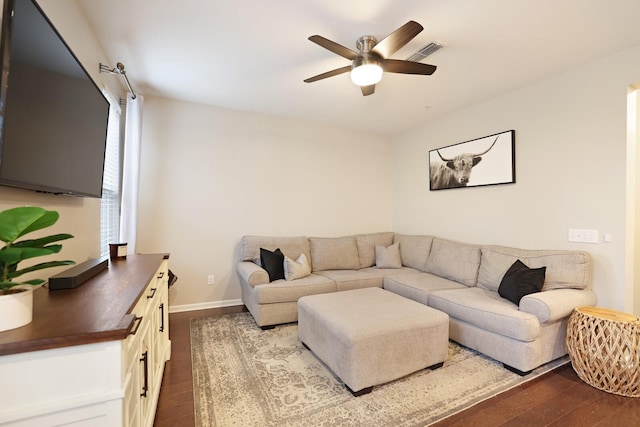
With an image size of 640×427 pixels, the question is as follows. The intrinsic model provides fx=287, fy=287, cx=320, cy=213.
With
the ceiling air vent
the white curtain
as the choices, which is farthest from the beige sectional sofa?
the ceiling air vent

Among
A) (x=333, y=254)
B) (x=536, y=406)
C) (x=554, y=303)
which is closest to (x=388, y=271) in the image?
(x=333, y=254)

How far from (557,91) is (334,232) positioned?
308cm

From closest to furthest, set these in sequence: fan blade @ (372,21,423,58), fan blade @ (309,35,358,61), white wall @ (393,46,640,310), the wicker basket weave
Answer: fan blade @ (372,21,423,58) < fan blade @ (309,35,358,61) < the wicker basket weave < white wall @ (393,46,640,310)

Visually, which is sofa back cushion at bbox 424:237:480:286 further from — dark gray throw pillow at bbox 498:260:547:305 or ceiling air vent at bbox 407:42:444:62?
ceiling air vent at bbox 407:42:444:62

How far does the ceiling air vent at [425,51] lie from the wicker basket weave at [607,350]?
2.34m

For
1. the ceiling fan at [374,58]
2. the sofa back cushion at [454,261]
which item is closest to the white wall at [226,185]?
the sofa back cushion at [454,261]

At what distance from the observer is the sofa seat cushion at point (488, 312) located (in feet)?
7.08

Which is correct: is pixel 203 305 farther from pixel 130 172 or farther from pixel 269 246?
pixel 130 172

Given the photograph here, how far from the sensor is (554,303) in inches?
86.2

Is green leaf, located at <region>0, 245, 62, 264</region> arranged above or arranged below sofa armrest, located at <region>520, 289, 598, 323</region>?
above

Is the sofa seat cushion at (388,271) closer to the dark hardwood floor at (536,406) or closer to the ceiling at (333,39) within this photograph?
the dark hardwood floor at (536,406)

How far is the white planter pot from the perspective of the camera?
2.77 feet

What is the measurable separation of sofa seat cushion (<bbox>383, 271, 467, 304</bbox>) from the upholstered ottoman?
1.85 feet

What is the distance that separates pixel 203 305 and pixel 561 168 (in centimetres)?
423
